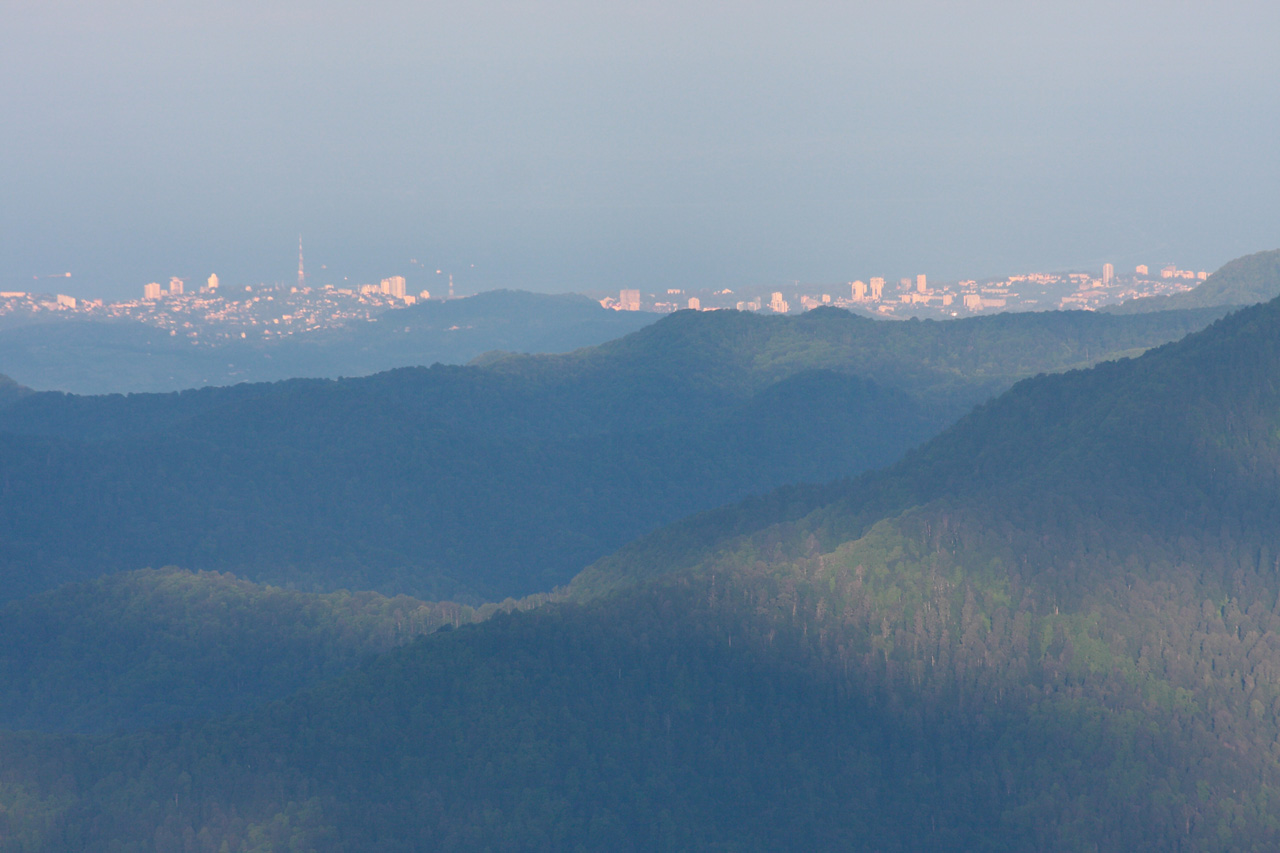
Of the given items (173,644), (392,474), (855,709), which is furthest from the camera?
(392,474)

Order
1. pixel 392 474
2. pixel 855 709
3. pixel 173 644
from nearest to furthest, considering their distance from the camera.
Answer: pixel 855 709
pixel 173 644
pixel 392 474

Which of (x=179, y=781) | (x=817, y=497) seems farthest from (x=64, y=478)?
(x=179, y=781)

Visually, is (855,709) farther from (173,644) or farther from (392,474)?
(392,474)

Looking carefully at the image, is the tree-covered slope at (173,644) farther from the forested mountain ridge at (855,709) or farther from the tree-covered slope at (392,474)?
the tree-covered slope at (392,474)

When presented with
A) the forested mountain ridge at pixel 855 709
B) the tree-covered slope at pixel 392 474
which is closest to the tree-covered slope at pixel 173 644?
the forested mountain ridge at pixel 855 709

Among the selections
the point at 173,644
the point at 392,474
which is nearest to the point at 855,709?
the point at 173,644

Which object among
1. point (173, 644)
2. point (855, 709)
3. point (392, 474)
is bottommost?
point (173, 644)

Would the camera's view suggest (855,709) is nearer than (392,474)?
Yes

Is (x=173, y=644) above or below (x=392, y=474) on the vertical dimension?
below
